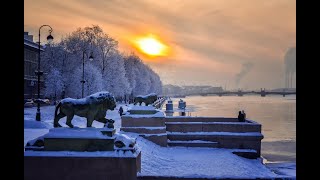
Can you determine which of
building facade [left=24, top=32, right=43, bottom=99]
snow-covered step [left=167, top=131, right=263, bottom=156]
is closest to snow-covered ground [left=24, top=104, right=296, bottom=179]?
snow-covered step [left=167, top=131, right=263, bottom=156]

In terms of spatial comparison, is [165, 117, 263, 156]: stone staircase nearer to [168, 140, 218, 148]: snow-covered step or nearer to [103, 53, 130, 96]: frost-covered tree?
[168, 140, 218, 148]: snow-covered step

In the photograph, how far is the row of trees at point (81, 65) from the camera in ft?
153

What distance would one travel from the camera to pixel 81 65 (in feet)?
159

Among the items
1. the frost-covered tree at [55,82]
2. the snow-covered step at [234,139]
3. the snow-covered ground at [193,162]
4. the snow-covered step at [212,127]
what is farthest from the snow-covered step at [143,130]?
the frost-covered tree at [55,82]

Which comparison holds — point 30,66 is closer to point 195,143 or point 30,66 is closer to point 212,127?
point 212,127

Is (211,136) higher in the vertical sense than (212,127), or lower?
lower

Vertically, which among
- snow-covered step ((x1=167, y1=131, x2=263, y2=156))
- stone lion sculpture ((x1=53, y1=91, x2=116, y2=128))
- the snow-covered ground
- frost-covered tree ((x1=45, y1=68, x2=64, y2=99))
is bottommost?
the snow-covered ground

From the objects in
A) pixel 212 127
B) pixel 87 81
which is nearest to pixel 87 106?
pixel 212 127

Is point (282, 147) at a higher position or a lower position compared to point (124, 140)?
lower

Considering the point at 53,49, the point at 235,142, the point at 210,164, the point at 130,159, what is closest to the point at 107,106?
the point at 130,159

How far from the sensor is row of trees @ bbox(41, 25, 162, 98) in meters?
46.7
